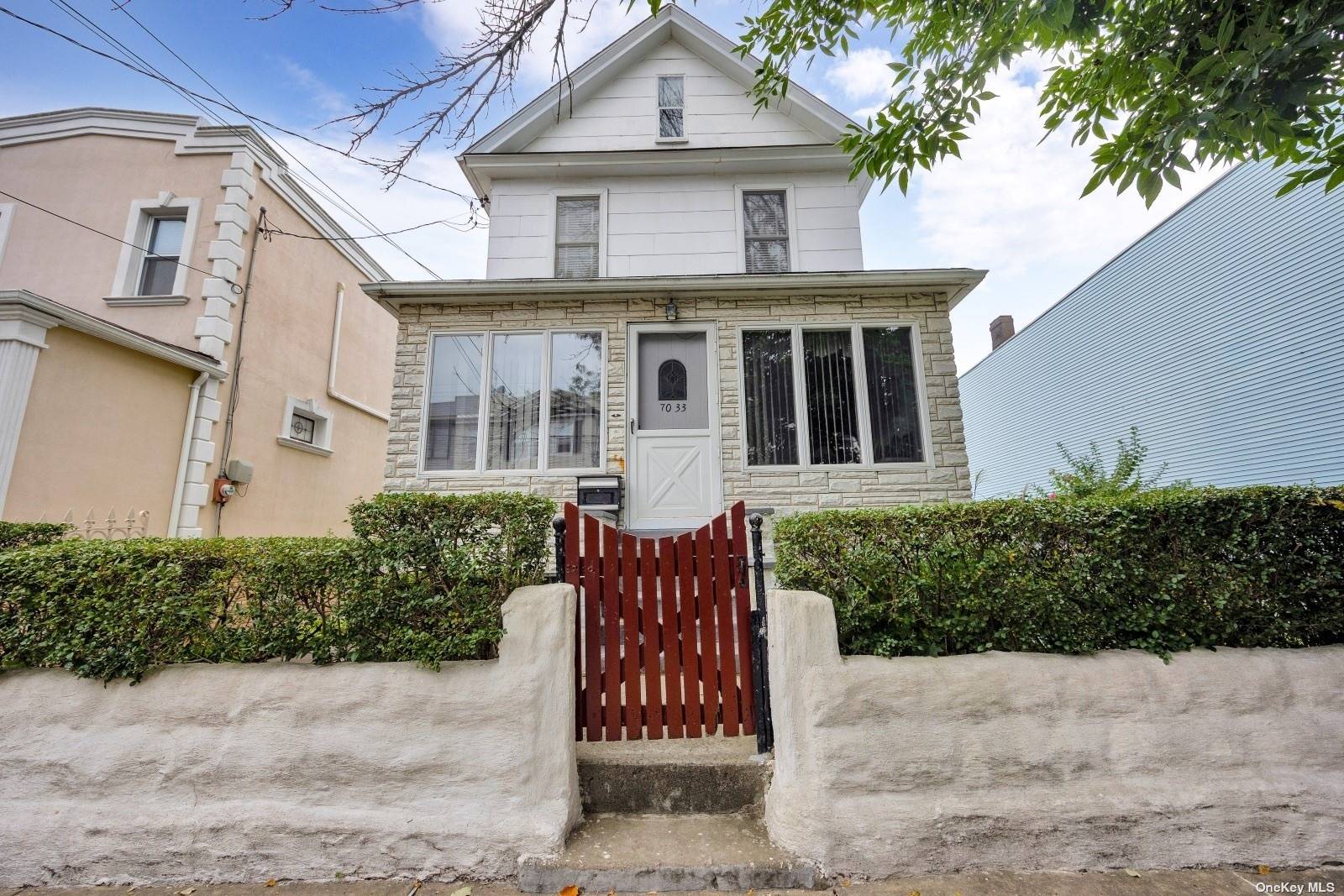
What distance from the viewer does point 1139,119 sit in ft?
9.72

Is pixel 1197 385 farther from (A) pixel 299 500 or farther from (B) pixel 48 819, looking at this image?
(A) pixel 299 500

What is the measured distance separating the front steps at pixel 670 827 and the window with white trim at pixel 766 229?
614 cm

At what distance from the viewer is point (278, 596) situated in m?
2.49

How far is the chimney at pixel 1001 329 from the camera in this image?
16.5 m

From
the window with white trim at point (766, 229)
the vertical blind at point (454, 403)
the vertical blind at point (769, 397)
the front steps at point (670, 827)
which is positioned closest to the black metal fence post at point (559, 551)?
the front steps at point (670, 827)

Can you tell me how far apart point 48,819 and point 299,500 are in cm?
743

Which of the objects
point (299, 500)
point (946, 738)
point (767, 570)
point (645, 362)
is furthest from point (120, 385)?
point (946, 738)

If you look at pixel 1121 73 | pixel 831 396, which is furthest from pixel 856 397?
pixel 1121 73

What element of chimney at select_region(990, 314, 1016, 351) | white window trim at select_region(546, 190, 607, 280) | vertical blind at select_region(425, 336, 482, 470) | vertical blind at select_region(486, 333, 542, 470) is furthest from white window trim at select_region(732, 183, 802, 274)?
chimney at select_region(990, 314, 1016, 351)

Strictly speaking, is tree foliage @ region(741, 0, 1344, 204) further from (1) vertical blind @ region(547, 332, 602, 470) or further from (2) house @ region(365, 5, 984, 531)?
(1) vertical blind @ region(547, 332, 602, 470)

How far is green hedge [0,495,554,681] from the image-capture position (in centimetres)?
239

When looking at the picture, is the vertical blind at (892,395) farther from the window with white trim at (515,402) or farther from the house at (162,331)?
the house at (162,331)

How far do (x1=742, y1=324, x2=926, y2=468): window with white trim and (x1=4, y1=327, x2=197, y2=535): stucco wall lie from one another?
284 inches

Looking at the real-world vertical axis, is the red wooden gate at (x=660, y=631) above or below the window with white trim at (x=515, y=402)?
below
